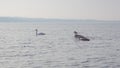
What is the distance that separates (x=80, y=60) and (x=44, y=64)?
4.47m

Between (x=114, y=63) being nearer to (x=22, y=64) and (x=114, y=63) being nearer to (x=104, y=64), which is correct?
(x=104, y=64)

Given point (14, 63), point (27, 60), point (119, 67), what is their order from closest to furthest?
point (119, 67), point (14, 63), point (27, 60)

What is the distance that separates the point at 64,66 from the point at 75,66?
38.5 inches

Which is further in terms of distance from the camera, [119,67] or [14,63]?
[14,63]

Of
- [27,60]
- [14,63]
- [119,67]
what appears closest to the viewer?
[119,67]

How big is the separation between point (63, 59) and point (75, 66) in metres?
4.33

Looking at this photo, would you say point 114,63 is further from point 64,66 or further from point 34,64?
point 34,64

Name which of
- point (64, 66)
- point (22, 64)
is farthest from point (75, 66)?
point (22, 64)

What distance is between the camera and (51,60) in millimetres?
30828

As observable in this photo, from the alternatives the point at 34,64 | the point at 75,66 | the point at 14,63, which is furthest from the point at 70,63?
the point at 14,63

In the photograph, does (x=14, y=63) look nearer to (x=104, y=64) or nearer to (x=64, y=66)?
(x=64, y=66)

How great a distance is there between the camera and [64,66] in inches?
1070

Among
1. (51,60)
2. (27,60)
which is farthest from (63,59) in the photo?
(27,60)

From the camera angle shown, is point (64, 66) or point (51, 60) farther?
point (51, 60)
